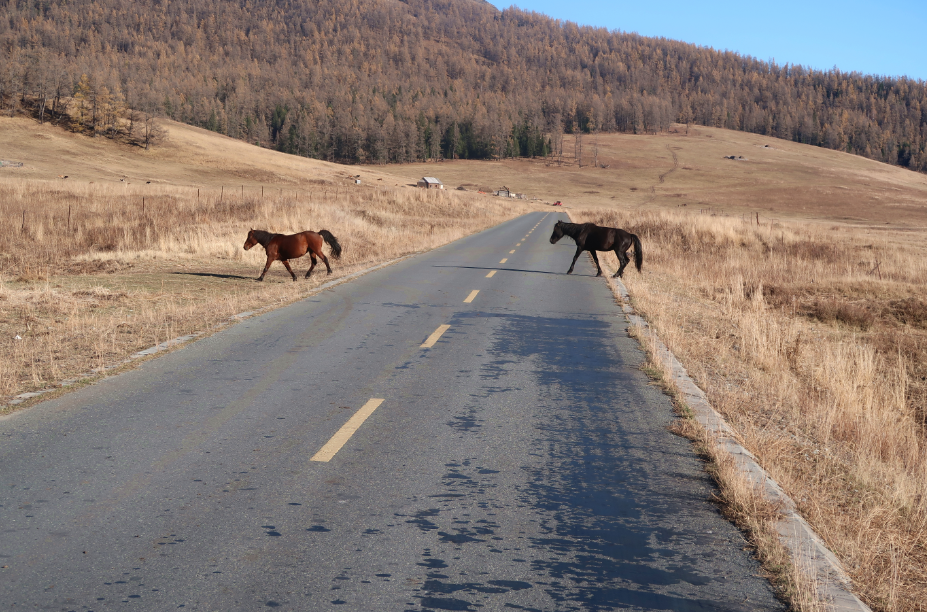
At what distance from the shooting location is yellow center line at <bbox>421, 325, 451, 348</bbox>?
1018cm

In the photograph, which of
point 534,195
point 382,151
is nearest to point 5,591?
point 534,195

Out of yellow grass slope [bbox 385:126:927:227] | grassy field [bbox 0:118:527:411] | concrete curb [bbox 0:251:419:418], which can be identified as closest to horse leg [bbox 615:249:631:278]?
grassy field [bbox 0:118:527:411]

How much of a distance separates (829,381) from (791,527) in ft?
19.7

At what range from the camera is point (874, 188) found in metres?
118

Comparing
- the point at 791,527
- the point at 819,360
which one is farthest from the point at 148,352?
the point at 819,360

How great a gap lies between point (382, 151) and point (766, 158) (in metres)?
Answer: 89.8

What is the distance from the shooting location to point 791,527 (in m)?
4.36

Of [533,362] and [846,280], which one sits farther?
[846,280]

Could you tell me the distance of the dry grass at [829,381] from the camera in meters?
4.48

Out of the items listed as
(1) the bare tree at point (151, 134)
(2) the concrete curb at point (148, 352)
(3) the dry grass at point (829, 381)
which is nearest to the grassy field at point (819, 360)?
(3) the dry grass at point (829, 381)

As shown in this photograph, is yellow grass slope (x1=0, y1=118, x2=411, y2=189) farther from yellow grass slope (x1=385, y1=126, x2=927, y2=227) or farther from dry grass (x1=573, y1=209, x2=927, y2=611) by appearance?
dry grass (x1=573, y1=209, x2=927, y2=611)

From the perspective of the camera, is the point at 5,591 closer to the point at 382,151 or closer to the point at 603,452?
the point at 603,452

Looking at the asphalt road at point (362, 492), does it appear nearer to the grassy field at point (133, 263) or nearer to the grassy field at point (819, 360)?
the grassy field at point (819, 360)

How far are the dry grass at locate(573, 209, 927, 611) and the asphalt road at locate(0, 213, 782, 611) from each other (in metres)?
0.75
